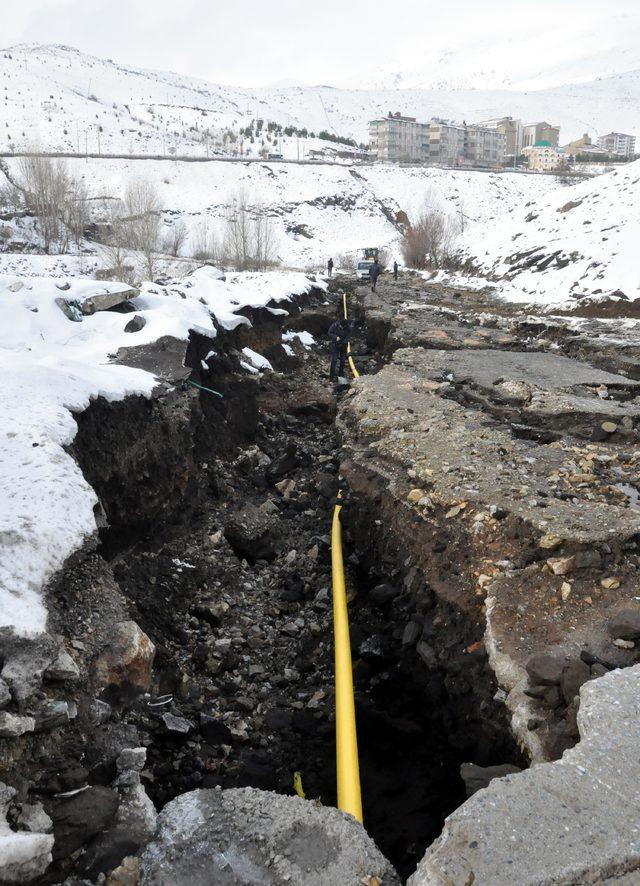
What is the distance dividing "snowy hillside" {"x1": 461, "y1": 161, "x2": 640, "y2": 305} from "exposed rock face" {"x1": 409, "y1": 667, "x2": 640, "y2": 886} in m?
15.9

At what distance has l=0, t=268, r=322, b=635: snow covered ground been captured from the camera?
3.01 m

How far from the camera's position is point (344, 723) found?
3229 mm

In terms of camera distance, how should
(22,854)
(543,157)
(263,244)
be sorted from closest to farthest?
(22,854) → (263,244) → (543,157)

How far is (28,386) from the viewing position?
14.9ft

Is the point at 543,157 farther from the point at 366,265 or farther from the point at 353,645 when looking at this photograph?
the point at 353,645

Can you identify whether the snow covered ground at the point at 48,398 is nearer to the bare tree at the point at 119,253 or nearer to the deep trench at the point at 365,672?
the deep trench at the point at 365,672

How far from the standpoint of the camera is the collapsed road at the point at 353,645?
2.25 meters

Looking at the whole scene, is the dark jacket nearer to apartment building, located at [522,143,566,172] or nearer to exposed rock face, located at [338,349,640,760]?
exposed rock face, located at [338,349,640,760]

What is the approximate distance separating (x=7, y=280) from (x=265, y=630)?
6.88 m

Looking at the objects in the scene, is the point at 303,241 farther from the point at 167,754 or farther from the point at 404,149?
the point at 404,149

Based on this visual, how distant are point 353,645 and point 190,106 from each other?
331ft

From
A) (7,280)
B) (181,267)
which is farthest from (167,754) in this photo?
(181,267)

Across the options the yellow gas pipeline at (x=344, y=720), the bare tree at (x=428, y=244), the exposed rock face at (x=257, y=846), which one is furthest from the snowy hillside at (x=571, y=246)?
the exposed rock face at (x=257, y=846)

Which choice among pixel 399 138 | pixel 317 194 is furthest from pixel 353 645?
pixel 399 138
